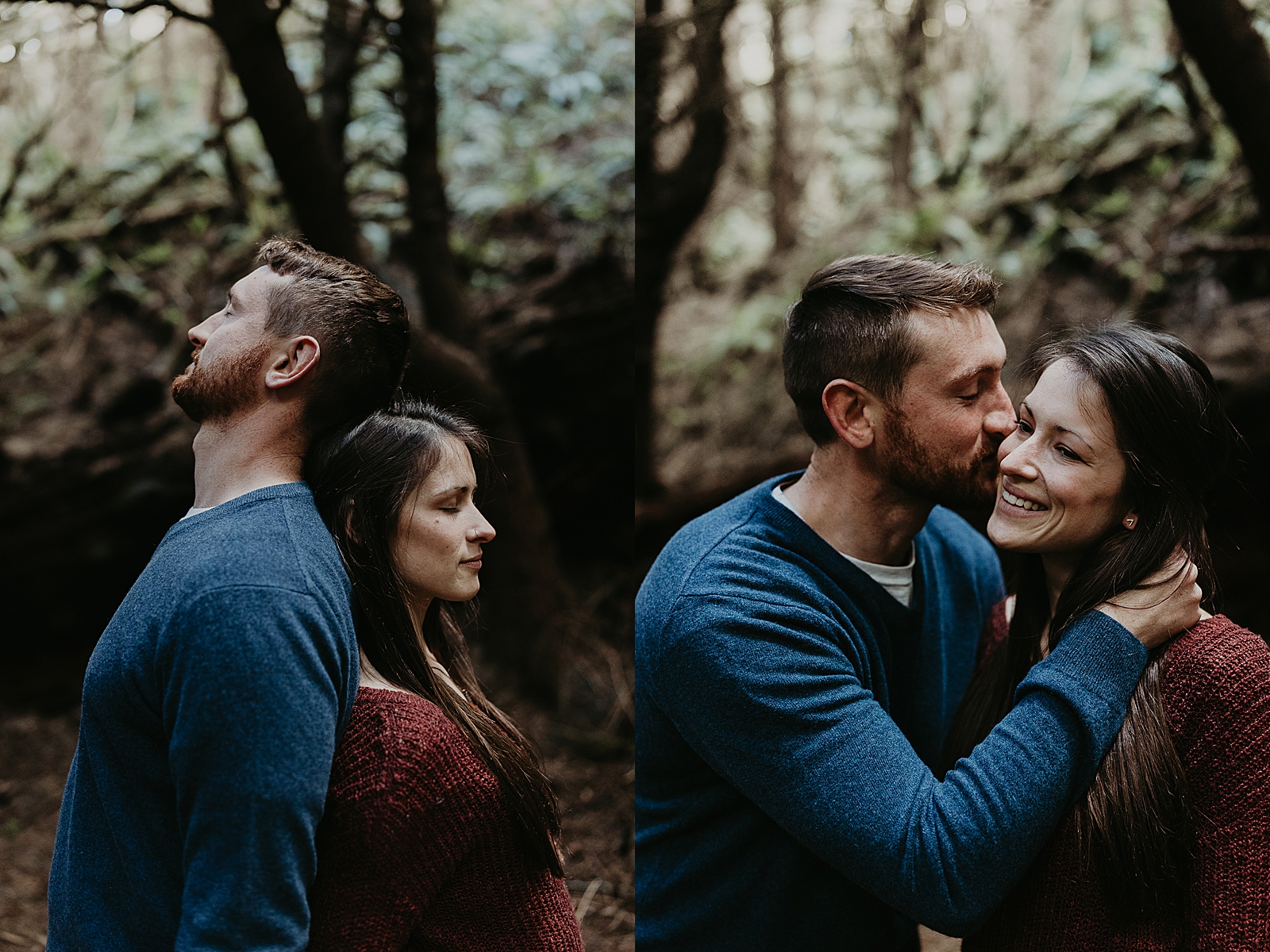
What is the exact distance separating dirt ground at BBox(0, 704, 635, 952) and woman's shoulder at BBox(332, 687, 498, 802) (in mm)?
1601

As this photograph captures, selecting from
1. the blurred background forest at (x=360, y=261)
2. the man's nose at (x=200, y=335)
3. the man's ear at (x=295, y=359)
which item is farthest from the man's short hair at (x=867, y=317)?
the blurred background forest at (x=360, y=261)

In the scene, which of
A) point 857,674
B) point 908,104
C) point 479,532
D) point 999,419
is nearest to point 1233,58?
point 999,419

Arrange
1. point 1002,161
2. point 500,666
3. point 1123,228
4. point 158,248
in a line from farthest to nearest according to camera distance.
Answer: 1. point 1002,161
2. point 1123,228
3. point 158,248
4. point 500,666

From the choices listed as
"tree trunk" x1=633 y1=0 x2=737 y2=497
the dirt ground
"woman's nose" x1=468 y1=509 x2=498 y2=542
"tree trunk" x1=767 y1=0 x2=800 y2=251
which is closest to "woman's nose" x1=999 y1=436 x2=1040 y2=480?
"woman's nose" x1=468 y1=509 x2=498 y2=542

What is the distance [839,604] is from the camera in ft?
6.93

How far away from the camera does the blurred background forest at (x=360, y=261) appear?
3562 mm

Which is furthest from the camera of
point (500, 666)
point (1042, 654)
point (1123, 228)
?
point (1123, 228)

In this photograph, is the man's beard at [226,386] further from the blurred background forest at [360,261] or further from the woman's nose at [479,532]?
the blurred background forest at [360,261]

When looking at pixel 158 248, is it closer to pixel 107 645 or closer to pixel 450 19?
pixel 450 19

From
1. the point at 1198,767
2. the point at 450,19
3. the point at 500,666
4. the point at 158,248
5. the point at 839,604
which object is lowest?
the point at 500,666

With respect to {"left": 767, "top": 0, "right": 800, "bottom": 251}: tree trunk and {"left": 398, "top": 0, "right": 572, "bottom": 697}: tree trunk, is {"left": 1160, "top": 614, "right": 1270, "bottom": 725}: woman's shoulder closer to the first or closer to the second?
{"left": 398, "top": 0, "right": 572, "bottom": 697}: tree trunk

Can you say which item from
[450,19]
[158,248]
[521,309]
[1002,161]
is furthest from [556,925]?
[1002,161]

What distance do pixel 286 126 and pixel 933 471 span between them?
2.17 m

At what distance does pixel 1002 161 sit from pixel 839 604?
467 cm
